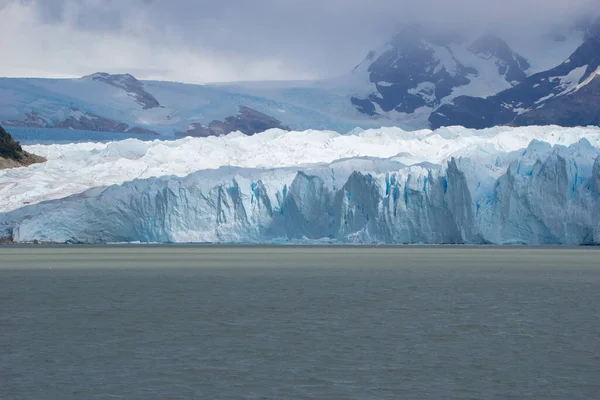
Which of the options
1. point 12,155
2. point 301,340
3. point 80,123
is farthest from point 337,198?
point 80,123

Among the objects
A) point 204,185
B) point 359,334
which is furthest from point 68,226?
point 359,334

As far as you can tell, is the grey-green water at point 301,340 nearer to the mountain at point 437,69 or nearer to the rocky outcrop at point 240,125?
the rocky outcrop at point 240,125

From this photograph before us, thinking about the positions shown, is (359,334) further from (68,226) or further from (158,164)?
(158,164)

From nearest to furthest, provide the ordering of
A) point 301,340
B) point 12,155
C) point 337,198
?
point 301,340
point 337,198
point 12,155

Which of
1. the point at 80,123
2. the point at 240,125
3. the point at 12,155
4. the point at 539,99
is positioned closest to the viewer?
the point at 12,155

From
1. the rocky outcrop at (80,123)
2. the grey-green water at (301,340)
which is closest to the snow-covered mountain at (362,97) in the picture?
the rocky outcrop at (80,123)

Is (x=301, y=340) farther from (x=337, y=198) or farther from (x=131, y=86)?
(x=131, y=86)

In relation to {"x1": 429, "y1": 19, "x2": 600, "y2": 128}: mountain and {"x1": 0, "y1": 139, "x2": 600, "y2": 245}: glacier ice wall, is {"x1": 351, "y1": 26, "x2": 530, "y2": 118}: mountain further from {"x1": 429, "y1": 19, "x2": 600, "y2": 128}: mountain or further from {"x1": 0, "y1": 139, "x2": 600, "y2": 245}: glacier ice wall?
{"x1": 0, "y1": 139, "x2": 600, "y2": 245}: glacier ice wall
